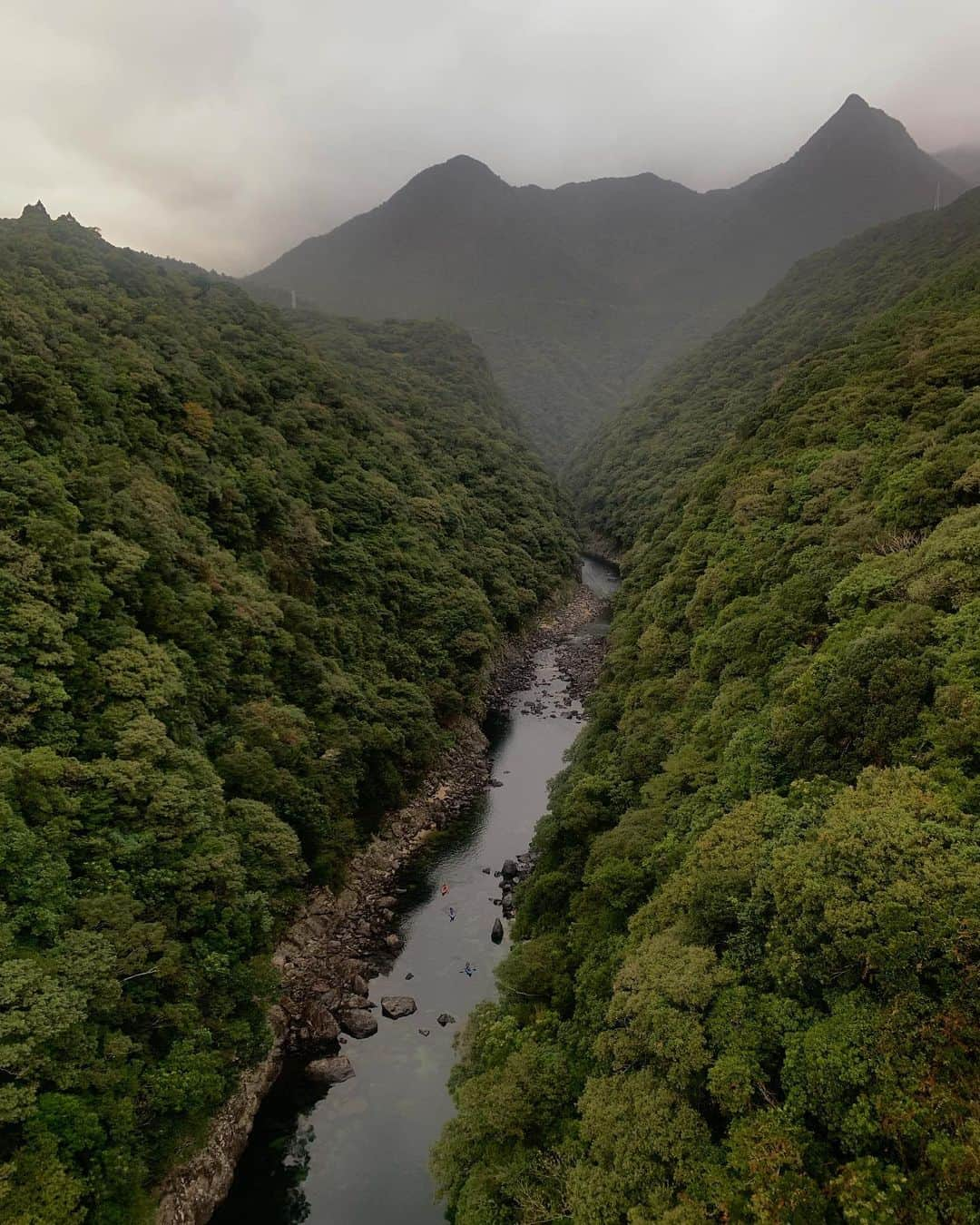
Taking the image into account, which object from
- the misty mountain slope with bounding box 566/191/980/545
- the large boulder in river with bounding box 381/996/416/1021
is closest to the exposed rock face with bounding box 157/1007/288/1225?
the large boulder in river with bounding box 381/996/416/1021

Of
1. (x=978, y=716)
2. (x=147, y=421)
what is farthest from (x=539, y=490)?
(x=978, y=716)

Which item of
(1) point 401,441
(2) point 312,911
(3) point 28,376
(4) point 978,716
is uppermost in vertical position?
(3) point 28,376

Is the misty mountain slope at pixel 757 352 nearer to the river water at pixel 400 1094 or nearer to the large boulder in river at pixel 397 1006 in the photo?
the river water at pixel 400 1094

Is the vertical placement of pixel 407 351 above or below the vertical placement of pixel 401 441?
above

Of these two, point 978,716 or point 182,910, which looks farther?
point 182,910

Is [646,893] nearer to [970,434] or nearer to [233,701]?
[233,701]

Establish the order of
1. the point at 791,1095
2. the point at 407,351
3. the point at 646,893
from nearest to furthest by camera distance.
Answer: the point at 791,1095
the point at 646,893
the point at 407,351

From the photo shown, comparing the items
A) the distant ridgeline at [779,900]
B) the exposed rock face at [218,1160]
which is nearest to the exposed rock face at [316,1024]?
the exposed rock face at [218,1160]
